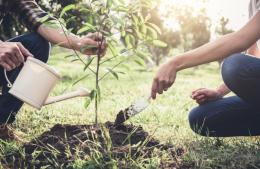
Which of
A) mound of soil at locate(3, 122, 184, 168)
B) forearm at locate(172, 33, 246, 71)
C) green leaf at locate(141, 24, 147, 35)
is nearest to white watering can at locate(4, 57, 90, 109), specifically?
mound of soil at locate(3, 122, 184, 168)

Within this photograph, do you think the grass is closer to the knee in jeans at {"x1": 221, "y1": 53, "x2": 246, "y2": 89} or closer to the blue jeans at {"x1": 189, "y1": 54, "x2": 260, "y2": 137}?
the blue jeans at {"x1": 189, "y1": 54, "x2": 260, "y2": 137}

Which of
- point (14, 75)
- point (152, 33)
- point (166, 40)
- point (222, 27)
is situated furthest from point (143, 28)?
point (222, 27)

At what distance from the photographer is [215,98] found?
11.3 feet

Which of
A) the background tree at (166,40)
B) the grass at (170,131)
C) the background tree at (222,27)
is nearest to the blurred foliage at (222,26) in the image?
the background tree at (222,27)

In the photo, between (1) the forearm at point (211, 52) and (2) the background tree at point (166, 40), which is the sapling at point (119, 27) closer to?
(1) the forearm at point (211, 52)

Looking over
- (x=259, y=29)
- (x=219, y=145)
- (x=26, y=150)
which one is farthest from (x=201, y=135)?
(x=26, y=150)

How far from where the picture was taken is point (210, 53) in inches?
110

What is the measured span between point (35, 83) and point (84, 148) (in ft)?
1.79

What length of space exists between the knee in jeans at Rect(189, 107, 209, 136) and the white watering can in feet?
3.73

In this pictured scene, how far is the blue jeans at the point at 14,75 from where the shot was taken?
3402 millimetres

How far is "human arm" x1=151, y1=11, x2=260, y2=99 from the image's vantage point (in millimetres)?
2670

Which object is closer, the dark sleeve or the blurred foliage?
the dark sleeve

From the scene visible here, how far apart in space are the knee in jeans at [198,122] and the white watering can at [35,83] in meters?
1.14

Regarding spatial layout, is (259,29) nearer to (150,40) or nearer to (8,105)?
(150,40)
